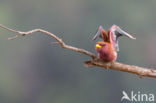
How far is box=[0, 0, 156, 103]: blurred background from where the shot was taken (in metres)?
4.82

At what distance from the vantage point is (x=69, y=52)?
489 centimetres

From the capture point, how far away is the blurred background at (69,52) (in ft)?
15.8

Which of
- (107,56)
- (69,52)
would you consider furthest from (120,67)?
(69,52)

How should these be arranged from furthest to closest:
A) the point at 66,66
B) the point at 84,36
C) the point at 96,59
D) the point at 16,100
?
the point at 16,100 < the point at 66,66 < the point at 84,36 < the point at 96,59

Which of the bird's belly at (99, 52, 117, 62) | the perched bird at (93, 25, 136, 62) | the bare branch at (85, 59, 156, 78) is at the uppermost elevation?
the perched bird at (93, 25, 136, 62)

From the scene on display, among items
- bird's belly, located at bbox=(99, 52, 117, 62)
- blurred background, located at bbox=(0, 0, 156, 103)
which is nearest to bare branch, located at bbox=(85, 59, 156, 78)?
bird's belly, located at bbox=(99, 52, 117, 62)

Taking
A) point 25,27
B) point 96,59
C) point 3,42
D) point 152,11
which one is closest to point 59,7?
point 25,27

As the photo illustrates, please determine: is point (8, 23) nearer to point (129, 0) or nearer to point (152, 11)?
point (129, 0)

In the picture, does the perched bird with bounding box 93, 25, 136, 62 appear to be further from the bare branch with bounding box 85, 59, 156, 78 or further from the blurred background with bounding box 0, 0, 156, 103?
the blurred background with bounding box 0, 0, 156, 103

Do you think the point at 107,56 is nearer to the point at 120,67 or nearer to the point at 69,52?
the point at 120,67

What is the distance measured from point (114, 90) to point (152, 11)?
4.41 ft

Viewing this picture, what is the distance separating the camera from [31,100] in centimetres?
517

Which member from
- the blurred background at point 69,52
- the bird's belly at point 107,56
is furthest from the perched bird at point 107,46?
the blurred background at point 69,52

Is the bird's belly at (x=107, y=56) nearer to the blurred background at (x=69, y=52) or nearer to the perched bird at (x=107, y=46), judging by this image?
the perched bird at (x=107, y=46)
